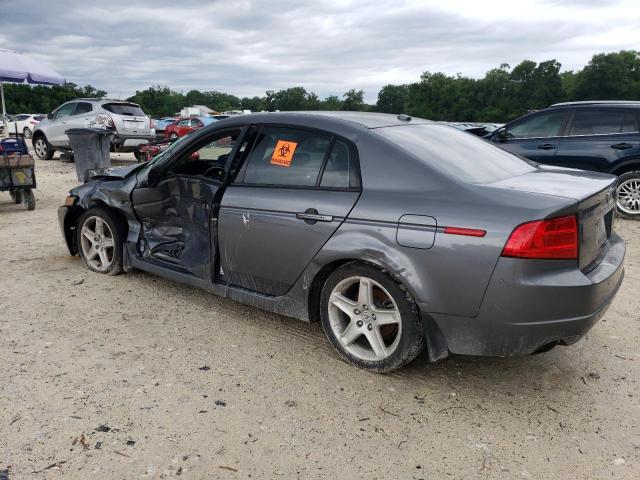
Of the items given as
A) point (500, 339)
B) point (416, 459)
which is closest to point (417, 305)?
point (500, 339)

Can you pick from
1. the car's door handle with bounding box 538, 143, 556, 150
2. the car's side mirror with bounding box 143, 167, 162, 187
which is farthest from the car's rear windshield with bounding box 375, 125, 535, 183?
the car's door handle with bounding box 538, 143, 556, 150

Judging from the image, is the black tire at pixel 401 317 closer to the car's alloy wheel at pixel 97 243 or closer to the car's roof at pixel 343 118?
the car's roof at pixel 343 118

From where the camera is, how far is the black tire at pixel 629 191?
26.2 ft

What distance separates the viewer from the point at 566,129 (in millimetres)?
8367

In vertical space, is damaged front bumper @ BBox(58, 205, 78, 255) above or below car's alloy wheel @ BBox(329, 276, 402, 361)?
above

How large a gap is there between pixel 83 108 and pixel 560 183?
14938 mm

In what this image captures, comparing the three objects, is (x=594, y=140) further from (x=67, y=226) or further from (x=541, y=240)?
(x=67, y=226)

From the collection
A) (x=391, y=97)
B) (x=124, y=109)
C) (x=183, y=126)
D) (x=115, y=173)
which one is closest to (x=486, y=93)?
(x=391, y=97)

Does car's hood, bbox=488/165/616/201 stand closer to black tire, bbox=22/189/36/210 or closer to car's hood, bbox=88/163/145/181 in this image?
car's hood, bbox=88/163/145/181

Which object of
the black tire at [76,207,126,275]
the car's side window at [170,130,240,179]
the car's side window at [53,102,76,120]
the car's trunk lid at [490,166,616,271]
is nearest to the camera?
the car's trunk lid at [490,166,616,271]

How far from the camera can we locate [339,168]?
3.30 metres

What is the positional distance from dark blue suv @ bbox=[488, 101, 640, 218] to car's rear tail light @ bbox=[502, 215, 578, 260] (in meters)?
5.35

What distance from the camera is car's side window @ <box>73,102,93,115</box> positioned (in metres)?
15.1

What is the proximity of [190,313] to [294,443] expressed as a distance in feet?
6.17
